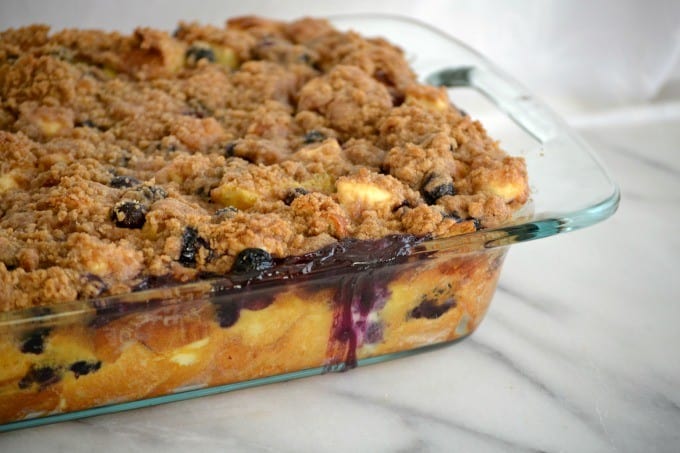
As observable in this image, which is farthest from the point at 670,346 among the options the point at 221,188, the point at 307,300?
the point at 221,188

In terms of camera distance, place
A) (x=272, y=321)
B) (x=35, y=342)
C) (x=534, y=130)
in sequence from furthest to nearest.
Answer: (x=534, y=130), (x=272, y=321), (x=35, y=342)

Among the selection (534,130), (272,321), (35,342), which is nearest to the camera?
(35,342)

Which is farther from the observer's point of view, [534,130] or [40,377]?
[534,130]

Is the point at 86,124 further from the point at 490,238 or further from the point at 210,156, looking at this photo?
the point at 490,238

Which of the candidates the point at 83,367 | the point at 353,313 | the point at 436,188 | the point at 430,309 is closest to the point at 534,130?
the point at 436,188

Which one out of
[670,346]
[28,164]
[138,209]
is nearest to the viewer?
[138,209]

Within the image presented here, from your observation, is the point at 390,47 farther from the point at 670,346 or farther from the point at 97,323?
the point at 97,323

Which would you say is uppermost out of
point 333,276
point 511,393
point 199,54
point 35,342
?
point 199,54

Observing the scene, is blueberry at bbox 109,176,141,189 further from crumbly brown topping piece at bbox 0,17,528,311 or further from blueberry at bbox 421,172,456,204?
blueberry at bbox 421,172,456,204
